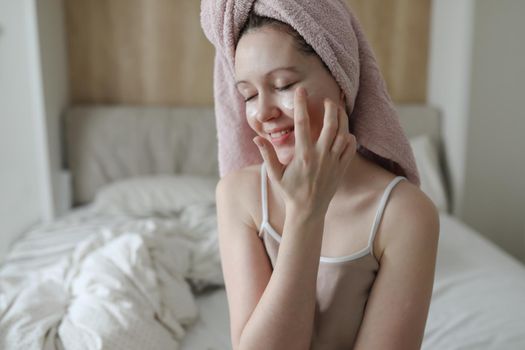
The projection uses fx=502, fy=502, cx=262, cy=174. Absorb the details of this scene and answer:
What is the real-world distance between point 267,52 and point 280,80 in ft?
0.18

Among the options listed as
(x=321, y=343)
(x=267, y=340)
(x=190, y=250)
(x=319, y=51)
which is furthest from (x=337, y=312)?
(x=190, y=250)

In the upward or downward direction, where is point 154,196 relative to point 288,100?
downward

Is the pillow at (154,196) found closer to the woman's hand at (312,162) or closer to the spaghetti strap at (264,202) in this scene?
the spaghetti strap at (264,202)

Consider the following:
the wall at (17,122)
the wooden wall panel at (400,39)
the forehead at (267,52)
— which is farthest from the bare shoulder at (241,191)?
the wooden wall panel at (400,39)

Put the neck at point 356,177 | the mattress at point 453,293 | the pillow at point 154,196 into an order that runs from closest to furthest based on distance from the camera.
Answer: the neck at point 356,177 → the mattress at point 453,293 → the pillow at point 154,196

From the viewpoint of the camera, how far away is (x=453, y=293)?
166cm

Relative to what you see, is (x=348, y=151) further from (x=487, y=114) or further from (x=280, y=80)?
(x=487, y=114)

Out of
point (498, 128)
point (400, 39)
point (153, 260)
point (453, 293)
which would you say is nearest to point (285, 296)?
point (153, 260)

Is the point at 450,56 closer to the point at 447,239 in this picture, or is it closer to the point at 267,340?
the point at 447,239

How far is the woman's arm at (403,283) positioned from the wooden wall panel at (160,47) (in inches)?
91.5

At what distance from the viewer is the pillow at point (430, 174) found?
108 inches

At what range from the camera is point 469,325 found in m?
1.48

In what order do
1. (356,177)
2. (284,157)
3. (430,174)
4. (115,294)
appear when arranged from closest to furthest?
(284,157) < (356,177) < (115,294) < (430,174)

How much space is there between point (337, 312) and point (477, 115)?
205cm
